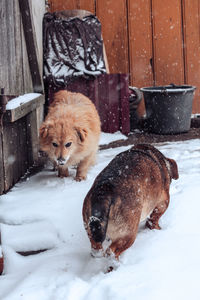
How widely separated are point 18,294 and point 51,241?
59cm

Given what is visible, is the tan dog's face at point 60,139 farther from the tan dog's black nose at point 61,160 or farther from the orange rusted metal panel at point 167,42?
the orange rusted metal panel at point 167,42

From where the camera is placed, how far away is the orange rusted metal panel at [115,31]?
677 cm

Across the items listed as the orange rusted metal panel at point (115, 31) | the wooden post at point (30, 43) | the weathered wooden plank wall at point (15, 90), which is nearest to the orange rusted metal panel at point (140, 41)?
the orange rusted metal panel at point (115, 31)

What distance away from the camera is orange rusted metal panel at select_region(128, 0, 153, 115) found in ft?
22.5

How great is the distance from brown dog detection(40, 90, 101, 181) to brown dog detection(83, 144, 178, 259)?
1157 millimetres

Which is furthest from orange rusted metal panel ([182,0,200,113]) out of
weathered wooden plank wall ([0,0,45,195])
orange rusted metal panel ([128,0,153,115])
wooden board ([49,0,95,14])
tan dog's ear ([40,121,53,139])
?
tan dog's ear ([40,121,53,139])

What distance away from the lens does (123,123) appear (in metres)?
6.12

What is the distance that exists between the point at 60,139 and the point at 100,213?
1731 mm

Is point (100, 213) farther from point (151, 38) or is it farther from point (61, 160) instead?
point (151, 38)

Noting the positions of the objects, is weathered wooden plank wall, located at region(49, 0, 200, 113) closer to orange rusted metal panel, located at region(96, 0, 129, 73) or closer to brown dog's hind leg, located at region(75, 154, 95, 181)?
orange rusted metal panel, located at region(96, 0, 129, 73)

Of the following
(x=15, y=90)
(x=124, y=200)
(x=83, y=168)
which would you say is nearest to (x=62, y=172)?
(x=83, y=168)

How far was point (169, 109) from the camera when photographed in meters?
6.20

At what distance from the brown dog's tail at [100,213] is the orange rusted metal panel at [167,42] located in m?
5.35

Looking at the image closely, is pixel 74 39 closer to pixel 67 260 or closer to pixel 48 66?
pixel 48 66
